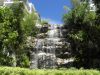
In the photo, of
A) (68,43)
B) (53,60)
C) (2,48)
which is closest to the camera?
(2,48)

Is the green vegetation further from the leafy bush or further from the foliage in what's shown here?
the leafy bush

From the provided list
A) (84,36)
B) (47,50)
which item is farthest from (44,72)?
(84,36)

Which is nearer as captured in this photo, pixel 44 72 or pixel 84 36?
pixel 44 72

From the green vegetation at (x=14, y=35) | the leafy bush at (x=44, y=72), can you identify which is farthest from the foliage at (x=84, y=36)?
the leafy bush at (x=44, y=72)

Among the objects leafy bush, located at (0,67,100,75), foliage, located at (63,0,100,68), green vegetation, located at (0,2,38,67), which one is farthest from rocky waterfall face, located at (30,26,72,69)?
leafy bush, located at (0,67,100,75)

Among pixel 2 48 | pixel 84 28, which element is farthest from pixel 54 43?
pixel 2 48

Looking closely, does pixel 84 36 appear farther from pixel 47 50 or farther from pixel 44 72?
pixel 44 72

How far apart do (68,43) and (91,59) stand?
11.4 ft

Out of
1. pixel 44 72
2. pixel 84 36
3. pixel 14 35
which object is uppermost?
pixel 14 35

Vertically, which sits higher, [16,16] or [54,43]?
[16,16]

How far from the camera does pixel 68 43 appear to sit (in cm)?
3503

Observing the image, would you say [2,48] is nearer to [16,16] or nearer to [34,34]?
[16,16]

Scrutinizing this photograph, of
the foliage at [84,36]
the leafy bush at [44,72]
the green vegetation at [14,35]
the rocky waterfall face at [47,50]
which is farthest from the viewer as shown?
the foliage at [84,36]

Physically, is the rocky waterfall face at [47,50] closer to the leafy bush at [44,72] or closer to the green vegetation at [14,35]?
the green vegetation at [14,35]
